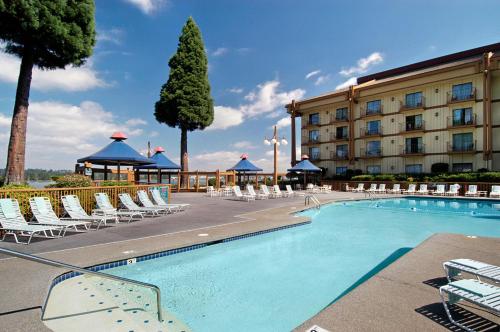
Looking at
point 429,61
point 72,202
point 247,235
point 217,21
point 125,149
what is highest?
point 429,61

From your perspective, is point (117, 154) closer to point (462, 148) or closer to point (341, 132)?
point (341, 132)

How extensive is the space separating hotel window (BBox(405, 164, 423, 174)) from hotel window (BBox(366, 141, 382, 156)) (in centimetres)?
300

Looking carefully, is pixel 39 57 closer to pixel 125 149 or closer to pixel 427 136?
pixel 125 149

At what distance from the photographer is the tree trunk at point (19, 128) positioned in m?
11.6

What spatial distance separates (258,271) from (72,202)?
243 inches

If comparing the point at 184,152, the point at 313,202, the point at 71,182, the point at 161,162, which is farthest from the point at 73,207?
the point at 184,152

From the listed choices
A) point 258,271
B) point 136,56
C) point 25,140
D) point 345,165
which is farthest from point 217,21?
point 345,165

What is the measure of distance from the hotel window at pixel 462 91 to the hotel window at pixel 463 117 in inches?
40.0

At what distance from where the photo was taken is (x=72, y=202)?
866cm

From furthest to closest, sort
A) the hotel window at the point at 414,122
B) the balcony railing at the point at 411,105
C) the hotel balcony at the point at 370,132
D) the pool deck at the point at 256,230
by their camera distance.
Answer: the hotel balcony at the point at 370,132 < the hotel window at the point at 414,122 < the balcony railing at the point at 411,105 < the pool deck at the point at 256,230

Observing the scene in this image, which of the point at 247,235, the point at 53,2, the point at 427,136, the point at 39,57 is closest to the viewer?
the point at 247,235

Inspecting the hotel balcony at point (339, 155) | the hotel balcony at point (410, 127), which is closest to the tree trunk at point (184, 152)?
the hotel balcony at point (339, 155)

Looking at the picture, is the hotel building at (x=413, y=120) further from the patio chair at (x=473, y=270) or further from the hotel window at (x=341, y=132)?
the patio chair at (x=473, y=270)

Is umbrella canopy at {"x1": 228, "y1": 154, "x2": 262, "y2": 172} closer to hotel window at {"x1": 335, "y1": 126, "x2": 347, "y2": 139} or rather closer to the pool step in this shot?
hotel window at {"x1": 335, "y1": 126, "x2": 347, "y2": 139}
